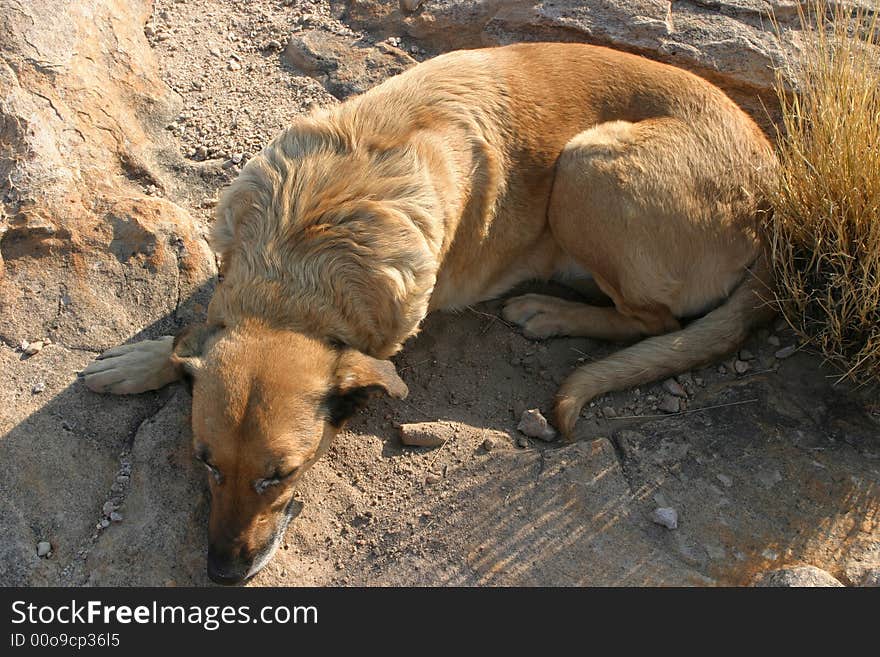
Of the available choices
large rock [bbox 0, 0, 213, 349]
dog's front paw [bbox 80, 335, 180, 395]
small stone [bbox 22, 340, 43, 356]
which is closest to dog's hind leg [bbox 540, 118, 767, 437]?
dog's front paw [bbox 80, 335, 180, 395]

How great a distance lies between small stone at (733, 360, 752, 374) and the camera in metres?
4.57

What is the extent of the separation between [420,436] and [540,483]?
Result: 0.65 m

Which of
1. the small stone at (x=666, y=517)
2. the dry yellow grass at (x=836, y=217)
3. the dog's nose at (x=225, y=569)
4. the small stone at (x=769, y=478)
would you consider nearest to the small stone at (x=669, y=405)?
the small stone at (x=769, y=478)

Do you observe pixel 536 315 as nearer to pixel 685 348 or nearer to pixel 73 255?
pixel 685 348

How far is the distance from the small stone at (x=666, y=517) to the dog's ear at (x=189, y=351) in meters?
2.24

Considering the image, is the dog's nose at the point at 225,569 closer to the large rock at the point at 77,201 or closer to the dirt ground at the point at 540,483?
the dirt ground at the point at 540,483

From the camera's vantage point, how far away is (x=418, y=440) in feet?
13.8

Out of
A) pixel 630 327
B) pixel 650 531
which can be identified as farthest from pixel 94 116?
pixel 650 531

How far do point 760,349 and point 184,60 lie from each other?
4.38m

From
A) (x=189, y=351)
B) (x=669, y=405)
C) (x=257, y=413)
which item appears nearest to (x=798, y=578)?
(x=669, y=405)

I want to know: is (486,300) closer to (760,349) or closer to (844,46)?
(760,349)

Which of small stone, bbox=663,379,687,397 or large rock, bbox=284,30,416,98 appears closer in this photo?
small stone, bbox=663,379,687,397

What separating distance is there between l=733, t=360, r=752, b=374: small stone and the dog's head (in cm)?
207

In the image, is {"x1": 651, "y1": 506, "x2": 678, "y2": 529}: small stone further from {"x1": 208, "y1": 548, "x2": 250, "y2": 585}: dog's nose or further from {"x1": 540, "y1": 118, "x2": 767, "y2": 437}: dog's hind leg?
{"x1": 208, "y1": 548, "x2": 250, "y2": 585}: dog's nose
